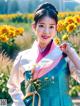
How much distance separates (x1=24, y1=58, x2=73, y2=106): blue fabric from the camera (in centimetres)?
303

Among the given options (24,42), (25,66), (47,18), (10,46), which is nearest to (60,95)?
(25,66)

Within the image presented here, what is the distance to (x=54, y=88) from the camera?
3.04 meters

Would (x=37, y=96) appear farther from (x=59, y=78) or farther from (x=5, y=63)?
(x=5, y=63)

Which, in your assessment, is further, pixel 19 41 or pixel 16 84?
pixel 19 41

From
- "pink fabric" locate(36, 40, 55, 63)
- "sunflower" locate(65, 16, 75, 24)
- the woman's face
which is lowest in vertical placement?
"pink fabric" locate(36, 40, 55, 63)

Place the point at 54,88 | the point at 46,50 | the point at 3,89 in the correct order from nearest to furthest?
the point at 54,88 → the point at 46,50 → the point at 3,89

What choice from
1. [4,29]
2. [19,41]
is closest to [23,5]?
[19,41]

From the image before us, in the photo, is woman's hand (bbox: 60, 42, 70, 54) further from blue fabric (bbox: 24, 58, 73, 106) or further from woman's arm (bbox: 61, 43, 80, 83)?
blue fabric (bbox: 24, 58, 73, 106)

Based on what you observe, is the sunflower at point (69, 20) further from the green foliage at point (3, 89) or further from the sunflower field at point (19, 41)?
the green foliage at point (3, 89)

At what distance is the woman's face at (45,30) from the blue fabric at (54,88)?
200 mm

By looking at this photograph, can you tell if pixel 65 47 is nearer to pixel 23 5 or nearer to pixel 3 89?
pixel 3 89

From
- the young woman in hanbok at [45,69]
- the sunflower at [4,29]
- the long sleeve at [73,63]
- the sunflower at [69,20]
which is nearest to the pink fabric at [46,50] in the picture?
the young woman in hanbok at [45,69]

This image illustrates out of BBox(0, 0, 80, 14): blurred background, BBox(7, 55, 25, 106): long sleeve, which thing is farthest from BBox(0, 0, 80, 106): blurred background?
BBox(0, 0, 80, 14): blurred background

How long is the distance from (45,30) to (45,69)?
0.85ft
